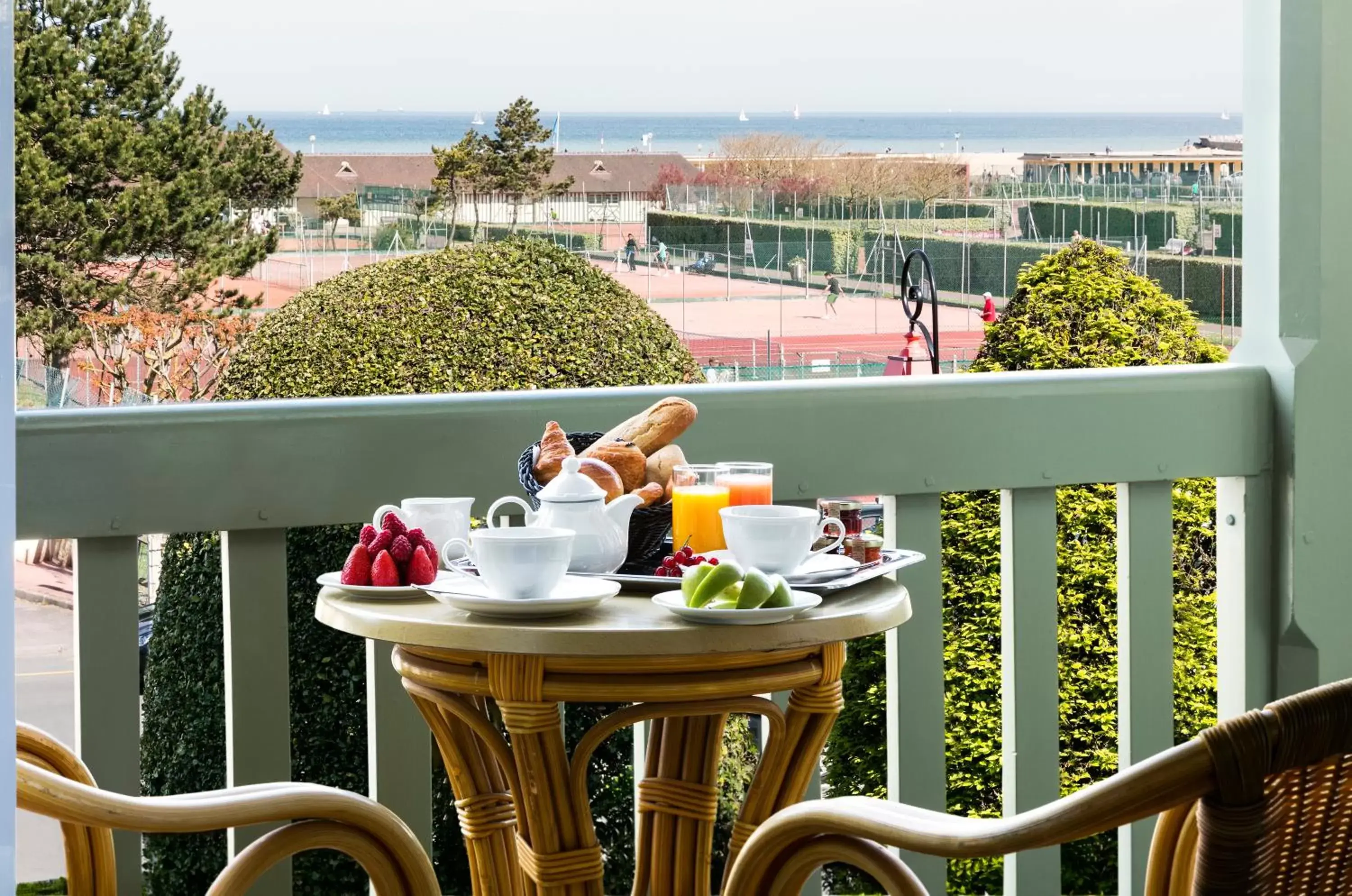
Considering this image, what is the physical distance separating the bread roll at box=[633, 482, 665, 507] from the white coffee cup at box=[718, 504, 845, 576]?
18 cm

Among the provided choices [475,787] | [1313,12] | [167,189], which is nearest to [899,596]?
[475,787]

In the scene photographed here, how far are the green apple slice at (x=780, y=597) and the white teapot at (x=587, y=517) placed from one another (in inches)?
10.8

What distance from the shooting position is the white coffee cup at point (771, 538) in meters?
1.74

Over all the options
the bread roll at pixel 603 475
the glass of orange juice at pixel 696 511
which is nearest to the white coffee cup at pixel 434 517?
the bread roll at pixel 603 475

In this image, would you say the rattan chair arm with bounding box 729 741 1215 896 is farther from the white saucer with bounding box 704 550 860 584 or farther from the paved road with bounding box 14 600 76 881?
the paved road with bounding box 14 600 76 881

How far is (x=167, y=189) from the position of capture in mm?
15523

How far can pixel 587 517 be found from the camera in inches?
71.5

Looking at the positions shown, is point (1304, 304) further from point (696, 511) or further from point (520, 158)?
point (520, 158)

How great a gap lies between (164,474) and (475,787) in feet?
1.89

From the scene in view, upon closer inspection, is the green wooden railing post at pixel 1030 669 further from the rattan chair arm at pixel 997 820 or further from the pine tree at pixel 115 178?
the pine tree at pixel 115 178

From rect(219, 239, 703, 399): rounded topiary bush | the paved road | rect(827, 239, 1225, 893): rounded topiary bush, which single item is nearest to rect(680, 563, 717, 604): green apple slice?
rect(219, 239, 703, 399): rounded topiary bush

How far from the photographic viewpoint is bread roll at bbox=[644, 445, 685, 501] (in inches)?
77.5

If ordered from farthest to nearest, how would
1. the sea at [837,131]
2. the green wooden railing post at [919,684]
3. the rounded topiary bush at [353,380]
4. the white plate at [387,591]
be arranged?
the sea at [837,131], the rounded topiary bush at [353,380], the green wooden railing post at [919,684], the white plate at [387,591]

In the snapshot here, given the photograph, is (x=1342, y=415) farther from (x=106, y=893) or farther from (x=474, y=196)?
(x=474, y=196)
